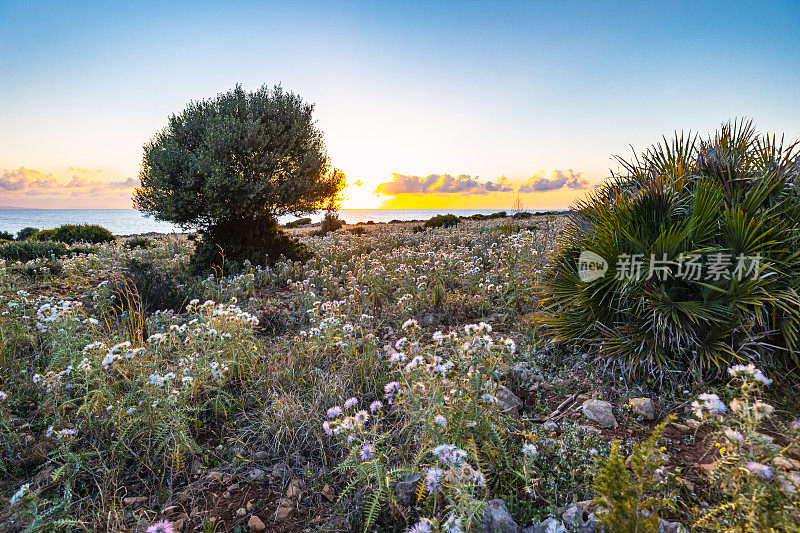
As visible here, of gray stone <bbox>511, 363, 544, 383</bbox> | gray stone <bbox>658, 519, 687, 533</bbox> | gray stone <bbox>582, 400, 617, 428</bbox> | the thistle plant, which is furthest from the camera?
gray stone <bbox>511, 363, 544, 383</bbox>

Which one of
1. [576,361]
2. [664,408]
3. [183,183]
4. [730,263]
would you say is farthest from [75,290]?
[730,263]

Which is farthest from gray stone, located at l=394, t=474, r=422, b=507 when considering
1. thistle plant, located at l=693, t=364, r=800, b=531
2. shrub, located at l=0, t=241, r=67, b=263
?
shrub, located at l=0, t=241, r=67, b=263

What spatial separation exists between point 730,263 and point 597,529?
2.66 m

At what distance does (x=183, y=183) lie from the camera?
862 centimetres

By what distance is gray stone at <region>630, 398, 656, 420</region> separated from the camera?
9.82ft

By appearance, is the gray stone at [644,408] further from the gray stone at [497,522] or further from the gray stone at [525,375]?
the gray stone at [497,522]

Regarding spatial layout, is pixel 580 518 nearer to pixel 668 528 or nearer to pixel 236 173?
pixel 668 528

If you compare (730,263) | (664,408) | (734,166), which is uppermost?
(734,166)

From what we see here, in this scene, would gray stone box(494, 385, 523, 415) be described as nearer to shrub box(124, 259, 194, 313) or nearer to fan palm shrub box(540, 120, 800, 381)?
fan palm shrub box(540, 120, 800, 381)

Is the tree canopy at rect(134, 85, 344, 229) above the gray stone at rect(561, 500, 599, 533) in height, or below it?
above

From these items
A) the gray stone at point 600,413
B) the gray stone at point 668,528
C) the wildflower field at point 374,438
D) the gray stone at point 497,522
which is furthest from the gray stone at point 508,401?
the gray stone at point 668,528

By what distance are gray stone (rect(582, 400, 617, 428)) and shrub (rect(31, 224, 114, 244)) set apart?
17.8 metres

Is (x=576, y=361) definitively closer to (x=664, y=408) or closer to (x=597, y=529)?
(x=664, y=408)

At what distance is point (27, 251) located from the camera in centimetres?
1020
